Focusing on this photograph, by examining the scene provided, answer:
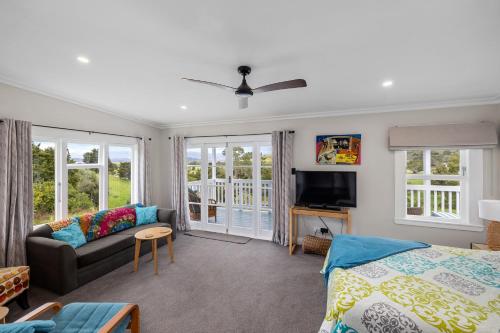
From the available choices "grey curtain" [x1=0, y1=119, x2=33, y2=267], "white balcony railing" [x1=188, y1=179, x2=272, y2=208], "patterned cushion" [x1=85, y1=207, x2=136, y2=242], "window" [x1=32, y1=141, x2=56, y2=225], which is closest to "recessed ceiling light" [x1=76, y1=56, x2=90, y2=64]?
"grey curtain" [x1=0, y1=119, x2=33, y2=267]

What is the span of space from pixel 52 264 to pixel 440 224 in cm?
535

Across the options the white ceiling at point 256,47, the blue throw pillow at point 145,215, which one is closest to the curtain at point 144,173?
Result: the blue throw pillow at point 145,215

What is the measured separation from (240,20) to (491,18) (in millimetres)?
1689

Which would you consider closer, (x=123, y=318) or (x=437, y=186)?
(x=123, y=318)

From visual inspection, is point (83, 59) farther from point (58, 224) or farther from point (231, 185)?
point (231, 185)

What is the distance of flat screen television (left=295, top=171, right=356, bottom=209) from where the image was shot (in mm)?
3617

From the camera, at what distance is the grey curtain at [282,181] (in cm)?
407

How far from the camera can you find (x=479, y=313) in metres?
1.27

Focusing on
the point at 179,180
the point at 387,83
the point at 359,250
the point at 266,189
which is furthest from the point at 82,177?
the point at 387,83

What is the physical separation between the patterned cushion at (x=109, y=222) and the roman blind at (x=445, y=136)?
4.65 metres

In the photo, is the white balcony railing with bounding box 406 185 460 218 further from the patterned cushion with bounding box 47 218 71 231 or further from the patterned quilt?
the patterned cushion with bounding box 47 218 71 231

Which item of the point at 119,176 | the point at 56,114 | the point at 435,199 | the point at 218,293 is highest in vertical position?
the point at 56,114

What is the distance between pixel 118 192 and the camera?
4.28 m

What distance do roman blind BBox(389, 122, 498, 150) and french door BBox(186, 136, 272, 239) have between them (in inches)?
87.7
